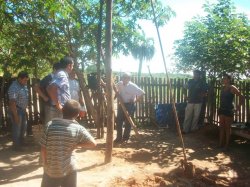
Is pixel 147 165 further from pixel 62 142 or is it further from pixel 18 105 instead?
pixel 62 142

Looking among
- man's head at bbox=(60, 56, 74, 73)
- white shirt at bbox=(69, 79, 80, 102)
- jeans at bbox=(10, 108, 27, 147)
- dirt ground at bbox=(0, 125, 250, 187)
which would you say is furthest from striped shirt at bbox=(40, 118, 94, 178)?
jeans at bbox=(10, 108, 27, 147)

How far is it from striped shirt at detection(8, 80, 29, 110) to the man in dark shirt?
5.04 m

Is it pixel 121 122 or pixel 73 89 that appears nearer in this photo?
pixel 73 89

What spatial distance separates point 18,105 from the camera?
22.4ft

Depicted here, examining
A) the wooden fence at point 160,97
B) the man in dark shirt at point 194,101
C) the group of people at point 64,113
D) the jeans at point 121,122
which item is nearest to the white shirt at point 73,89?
the group of people at point 64,113

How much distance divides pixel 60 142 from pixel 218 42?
7.19 meters

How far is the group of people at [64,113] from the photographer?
320 cm

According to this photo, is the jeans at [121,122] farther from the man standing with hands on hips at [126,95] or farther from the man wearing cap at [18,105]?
the man wearing cap at [18,105]

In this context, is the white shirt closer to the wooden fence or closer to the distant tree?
the wooden fence

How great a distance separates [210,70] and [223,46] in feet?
4.71

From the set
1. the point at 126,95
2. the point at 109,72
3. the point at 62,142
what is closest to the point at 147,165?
the point at 109,72

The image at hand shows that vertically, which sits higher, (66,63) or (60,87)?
(66,63)

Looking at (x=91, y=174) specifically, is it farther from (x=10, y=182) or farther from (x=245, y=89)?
(x=245, y=89)

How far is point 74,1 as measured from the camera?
771 cm
